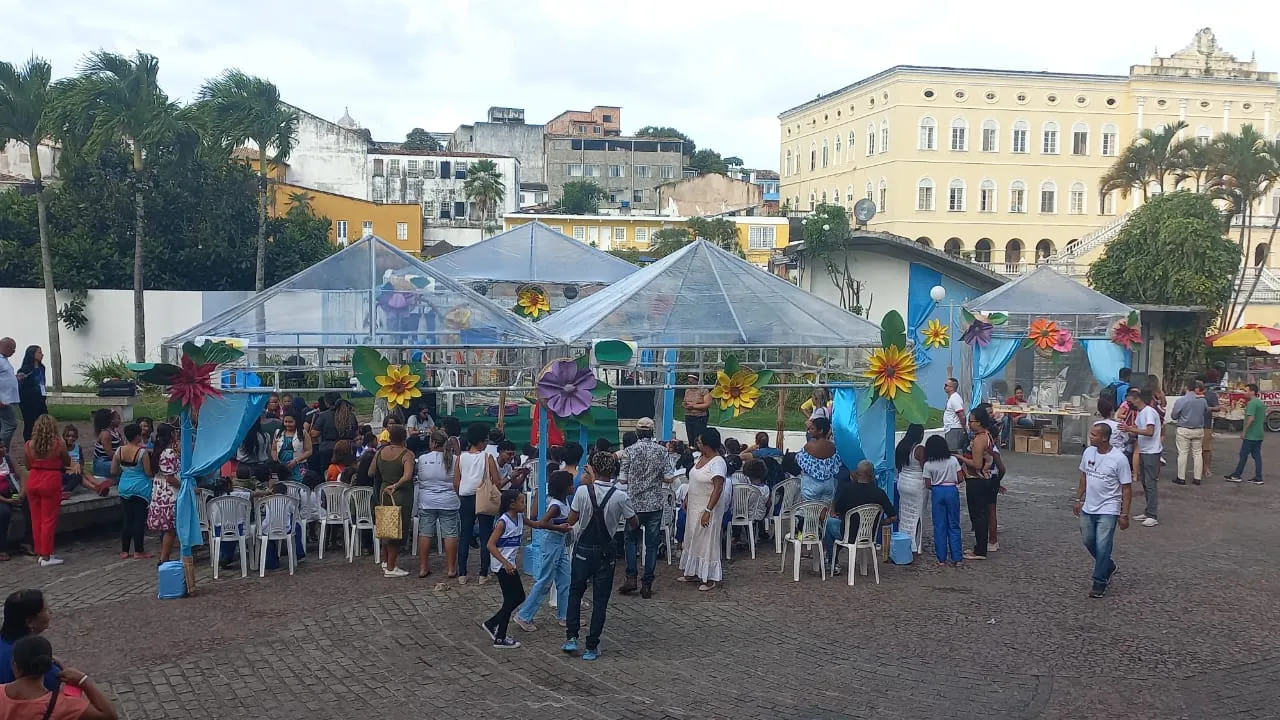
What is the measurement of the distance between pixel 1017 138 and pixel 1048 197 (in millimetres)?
3829

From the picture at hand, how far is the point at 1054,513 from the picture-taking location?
43.8 feet

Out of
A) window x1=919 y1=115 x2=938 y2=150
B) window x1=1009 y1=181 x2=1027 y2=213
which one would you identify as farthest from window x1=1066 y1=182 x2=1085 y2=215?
window x1=919 y1=115 x2=938 y2=150

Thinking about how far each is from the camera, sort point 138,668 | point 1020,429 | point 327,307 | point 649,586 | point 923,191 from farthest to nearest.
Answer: point 923,191 → point 1020,429 → point 327,307 → point 649,586 → point 138,668

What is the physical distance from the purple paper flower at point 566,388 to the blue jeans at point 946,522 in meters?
3.66

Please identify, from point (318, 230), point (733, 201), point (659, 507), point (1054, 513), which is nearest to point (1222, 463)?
point (1054, 513)

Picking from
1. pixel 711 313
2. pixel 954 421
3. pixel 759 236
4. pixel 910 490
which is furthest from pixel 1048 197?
pixel 910 490

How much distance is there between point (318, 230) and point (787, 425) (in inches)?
734

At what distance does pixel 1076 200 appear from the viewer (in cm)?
5875

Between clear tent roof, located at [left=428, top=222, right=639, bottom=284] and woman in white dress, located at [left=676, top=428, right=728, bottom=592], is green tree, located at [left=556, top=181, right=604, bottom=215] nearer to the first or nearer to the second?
clear tent roof, located at [left=428, top=222, right=639, bottom=284]

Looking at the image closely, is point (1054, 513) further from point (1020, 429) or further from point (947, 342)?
point (1020, 429)

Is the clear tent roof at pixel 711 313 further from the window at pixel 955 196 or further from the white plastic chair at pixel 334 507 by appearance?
the window at pixel 955 196

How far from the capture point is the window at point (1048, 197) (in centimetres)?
5834

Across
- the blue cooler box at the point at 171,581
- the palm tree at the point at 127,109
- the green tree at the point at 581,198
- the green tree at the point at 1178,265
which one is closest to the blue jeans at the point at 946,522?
the blue cooler box at the point at 171,581

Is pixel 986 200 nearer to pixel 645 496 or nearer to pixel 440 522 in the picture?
pixel 645 496
